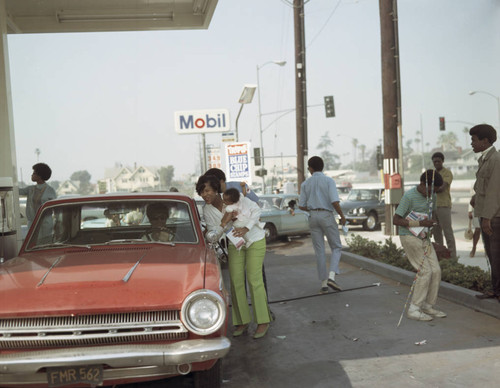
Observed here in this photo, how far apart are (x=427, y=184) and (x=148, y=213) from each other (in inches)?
118

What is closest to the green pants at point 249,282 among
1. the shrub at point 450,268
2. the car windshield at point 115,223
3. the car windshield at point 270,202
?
the car windshield at point 115,223

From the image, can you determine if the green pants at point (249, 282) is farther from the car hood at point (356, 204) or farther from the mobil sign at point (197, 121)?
the car hood at point (356, 204)

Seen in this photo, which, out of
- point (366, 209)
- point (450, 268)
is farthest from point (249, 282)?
point (366, 209)

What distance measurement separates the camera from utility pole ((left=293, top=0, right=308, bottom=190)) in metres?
23.6

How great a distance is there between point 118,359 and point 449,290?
505 centimetres

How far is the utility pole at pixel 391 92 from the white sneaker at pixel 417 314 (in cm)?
987

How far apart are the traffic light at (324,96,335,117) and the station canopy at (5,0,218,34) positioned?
21.5 m

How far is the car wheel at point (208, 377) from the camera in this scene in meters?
4.08

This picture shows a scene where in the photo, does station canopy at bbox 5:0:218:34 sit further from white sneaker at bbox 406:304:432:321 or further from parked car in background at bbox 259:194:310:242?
parked car in background at bbox 259:194:310:242

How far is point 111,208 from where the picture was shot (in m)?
5.41

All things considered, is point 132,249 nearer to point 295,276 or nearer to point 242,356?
point 242,356

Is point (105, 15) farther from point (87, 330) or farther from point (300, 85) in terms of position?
point (300, 85)

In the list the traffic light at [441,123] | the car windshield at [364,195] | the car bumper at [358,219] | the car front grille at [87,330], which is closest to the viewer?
the car front grille at [87,330]

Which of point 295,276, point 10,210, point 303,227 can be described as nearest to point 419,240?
point 295,276
